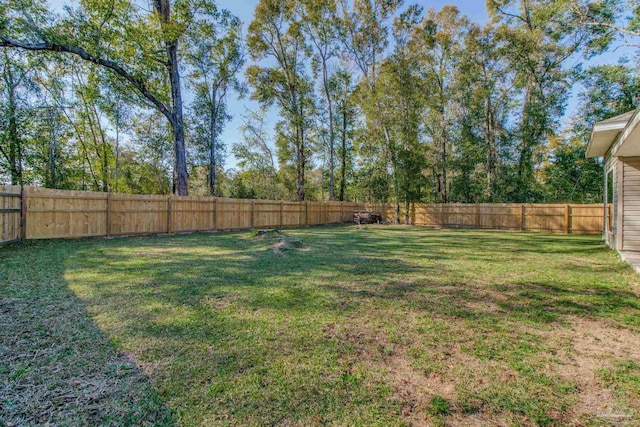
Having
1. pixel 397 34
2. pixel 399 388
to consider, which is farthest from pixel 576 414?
pixel 397 34

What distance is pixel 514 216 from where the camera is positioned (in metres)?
14.5

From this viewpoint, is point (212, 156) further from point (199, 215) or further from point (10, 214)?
point (10, 214)

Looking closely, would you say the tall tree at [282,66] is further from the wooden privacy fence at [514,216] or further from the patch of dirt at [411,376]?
the patch of dirt at [411,376]

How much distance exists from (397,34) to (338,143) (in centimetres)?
908

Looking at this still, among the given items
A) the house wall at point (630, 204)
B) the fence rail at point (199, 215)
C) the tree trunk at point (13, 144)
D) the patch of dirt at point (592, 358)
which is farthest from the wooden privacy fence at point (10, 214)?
the house wall at point (630, 204)

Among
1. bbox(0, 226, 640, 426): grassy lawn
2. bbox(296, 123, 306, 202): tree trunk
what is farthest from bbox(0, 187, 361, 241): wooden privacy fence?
bbox(296, 123, 306, 202): tree trunk

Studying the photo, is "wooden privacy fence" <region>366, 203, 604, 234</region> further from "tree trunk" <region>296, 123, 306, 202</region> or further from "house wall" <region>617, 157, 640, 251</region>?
"house wall" <region>617, 157, 640, 251</region>

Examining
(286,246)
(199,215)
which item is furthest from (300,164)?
(286,246)

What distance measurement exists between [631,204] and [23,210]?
13530mm

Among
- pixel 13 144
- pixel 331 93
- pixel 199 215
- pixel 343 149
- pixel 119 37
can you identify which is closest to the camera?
pixel 13 144

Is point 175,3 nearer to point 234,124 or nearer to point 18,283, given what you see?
point 234,124

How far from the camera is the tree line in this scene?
10.7 meters

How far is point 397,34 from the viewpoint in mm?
16938

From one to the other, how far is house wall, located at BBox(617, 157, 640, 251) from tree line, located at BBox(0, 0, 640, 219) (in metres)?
9.57
